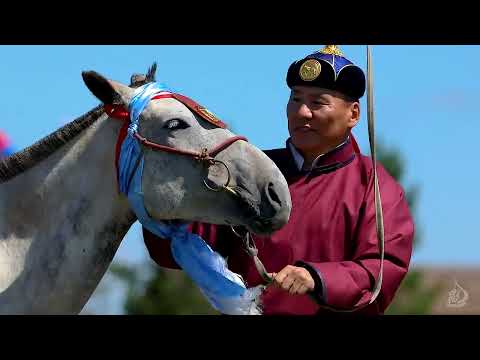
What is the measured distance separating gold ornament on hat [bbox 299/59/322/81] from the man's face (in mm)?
48

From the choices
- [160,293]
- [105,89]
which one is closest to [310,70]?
[105,89]

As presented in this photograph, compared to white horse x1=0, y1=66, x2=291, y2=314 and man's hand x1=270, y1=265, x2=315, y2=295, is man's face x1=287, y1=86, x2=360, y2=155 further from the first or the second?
man's hand x1=270, y1=265, x2=315, y2=295

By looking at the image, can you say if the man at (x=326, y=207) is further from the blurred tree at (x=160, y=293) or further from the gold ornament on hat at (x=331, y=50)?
the blurred tree at (x=160, y=293)

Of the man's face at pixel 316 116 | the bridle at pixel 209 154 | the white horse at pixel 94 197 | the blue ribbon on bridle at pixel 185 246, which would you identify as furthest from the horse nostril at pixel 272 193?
the man's face at pixel 316 116

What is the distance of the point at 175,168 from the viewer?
165 inches

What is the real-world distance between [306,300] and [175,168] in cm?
81

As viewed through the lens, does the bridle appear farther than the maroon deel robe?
No

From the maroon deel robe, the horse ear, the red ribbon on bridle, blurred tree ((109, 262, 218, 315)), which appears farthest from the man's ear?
blurred tree ((109, 262, 218, 315))

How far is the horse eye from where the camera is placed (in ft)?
13.8

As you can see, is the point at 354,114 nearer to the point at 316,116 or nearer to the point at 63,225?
the point at 316,116

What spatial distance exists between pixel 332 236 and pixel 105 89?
1.11 metres
